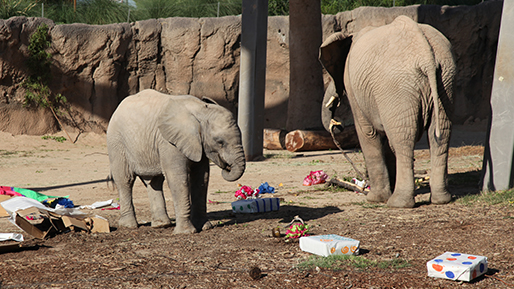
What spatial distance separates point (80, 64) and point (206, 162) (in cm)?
1139

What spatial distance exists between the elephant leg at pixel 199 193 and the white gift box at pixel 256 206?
0.88m

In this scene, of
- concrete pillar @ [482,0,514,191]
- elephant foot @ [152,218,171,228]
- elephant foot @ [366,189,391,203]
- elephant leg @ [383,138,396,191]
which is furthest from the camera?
elephant leg @ [383,138,396,191]

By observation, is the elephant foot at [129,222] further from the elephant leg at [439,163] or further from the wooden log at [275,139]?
the wooden log at [275,139]

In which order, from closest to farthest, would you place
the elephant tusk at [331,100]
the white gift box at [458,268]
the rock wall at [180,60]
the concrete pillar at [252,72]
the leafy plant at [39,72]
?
the white gift box at [458,268] → the elephant tusk at [331,100] → the concrete pillar at [252,72] → the leafy plant at [39,72] → the rock wall at [180,60]

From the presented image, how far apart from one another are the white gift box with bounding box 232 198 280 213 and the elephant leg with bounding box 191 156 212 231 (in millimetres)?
882

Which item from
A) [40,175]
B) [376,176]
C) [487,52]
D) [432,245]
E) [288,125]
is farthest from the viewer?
[487,52]

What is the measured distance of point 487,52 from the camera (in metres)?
16.3

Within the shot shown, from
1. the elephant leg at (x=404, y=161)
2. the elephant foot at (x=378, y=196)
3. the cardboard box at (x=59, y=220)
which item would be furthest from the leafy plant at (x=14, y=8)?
the elephant leg at (x=404, y=161)

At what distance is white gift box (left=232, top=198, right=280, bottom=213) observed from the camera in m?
6.46

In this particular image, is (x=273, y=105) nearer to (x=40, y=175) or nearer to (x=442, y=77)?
(x=40, y=175)

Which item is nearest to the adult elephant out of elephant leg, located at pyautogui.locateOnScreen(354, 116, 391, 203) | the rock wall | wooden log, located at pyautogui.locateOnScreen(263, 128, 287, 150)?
elephant leg, located at pyautogui.locateOnScreen(354, 116, 391, 203)

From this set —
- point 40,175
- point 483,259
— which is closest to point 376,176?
point 483,259

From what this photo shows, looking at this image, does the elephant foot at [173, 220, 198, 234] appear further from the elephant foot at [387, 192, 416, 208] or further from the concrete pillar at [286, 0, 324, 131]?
the concrete pillar at [286, 0, 324, 131]

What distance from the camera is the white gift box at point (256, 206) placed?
646 cm
